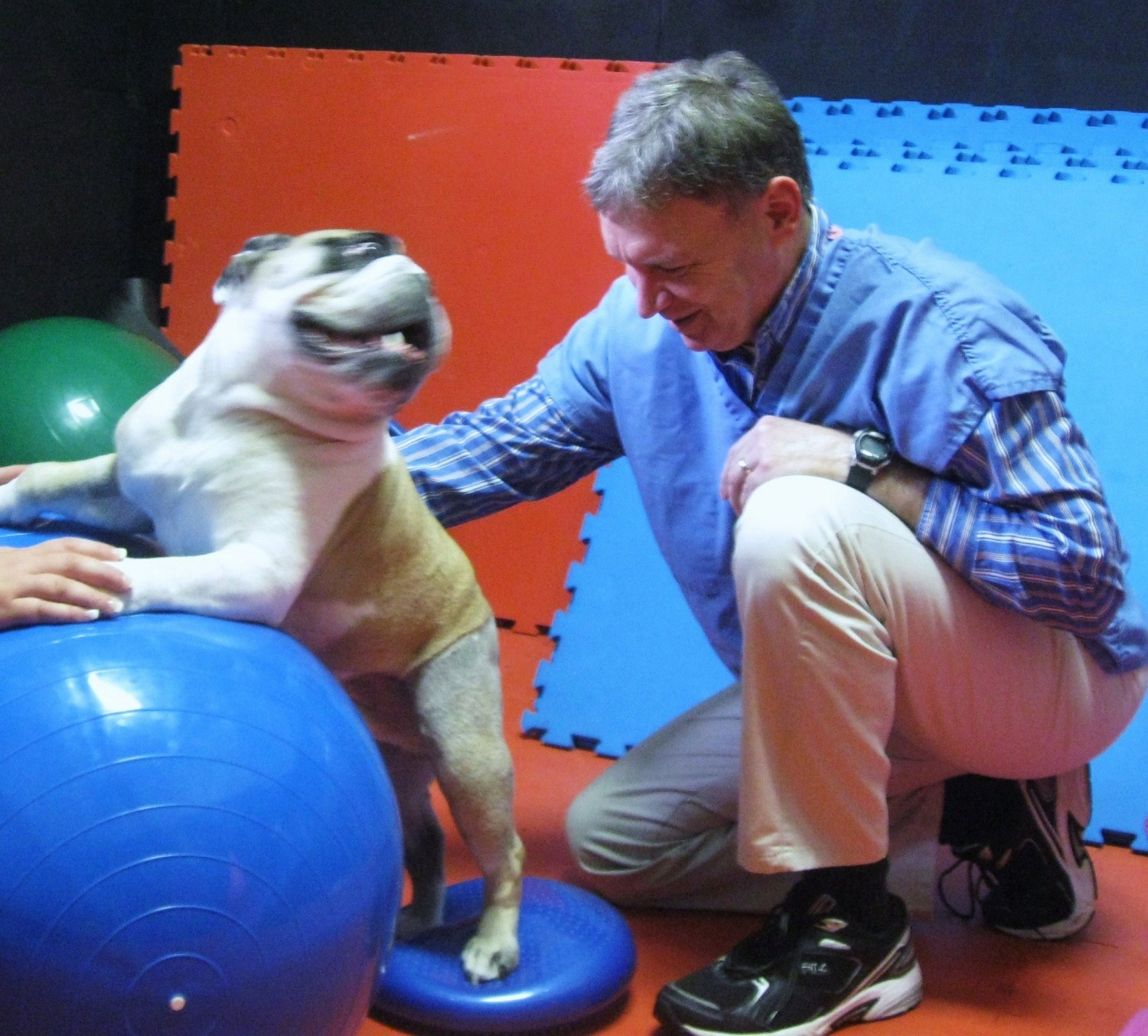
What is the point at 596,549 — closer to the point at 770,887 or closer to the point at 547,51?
the point at 770,887

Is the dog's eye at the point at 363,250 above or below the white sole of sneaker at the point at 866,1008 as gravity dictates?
above

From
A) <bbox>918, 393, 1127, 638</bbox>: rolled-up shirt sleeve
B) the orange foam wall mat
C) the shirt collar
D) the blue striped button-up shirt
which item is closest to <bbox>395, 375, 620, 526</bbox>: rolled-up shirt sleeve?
the blue striped button-up shirt

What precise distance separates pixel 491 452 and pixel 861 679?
28.2 inches

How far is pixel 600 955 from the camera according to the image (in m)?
1.84

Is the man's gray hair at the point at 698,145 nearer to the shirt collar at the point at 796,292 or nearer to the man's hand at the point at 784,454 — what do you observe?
the shirt collar at the point at 796,292

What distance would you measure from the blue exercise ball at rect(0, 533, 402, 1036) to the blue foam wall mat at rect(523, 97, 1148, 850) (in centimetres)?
148

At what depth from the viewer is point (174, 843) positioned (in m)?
1.23

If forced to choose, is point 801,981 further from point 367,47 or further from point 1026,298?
point 367,47

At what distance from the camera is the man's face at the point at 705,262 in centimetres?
179

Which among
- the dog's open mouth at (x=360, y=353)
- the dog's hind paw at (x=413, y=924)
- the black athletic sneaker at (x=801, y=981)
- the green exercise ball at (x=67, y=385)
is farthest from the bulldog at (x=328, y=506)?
the green exercise ball at (x=67, y=385)

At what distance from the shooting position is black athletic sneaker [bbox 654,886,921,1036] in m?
1.79

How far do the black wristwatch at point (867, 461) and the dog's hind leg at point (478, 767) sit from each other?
0.54 metres

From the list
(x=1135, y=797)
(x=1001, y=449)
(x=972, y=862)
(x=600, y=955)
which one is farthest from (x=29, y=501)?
(x=1135, y=797)

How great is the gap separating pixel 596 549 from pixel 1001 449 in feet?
4.65
